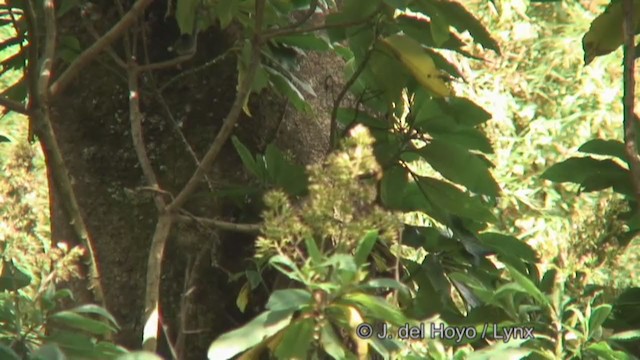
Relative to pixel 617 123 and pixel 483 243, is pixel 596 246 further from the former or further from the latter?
pixel 617 123

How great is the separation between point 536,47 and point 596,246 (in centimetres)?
382

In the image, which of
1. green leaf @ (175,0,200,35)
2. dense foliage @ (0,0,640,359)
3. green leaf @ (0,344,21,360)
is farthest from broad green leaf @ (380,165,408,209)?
green leaf @ (0,344,21,360)

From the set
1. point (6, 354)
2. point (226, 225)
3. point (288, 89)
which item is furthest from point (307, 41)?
point (6, 354)

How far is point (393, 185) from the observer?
1250mm

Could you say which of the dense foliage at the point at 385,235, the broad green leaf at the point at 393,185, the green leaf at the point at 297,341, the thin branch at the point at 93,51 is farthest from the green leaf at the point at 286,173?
the green leaf at the point at 297,341

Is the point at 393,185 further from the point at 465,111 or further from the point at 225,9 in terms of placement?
the point at 225,9

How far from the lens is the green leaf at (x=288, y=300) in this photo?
861 millimetres

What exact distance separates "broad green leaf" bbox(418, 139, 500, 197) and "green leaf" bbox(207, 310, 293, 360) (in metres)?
0.40

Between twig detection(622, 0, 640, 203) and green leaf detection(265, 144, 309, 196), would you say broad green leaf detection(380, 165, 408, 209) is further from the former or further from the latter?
twig detection(622, 0, 640, 203)

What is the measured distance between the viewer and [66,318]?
937 millimetres

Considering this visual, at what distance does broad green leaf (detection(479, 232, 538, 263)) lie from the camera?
4.16 feet

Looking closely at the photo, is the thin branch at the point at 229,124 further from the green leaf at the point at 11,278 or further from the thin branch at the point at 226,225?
the green leaf at the point at 11,278

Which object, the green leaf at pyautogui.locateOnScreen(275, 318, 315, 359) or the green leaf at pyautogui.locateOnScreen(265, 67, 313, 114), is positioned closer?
the green leaf at pyautogui.locateOnScreen(275, 318, 315, 359)

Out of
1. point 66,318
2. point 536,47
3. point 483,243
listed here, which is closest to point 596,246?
point 483,243
